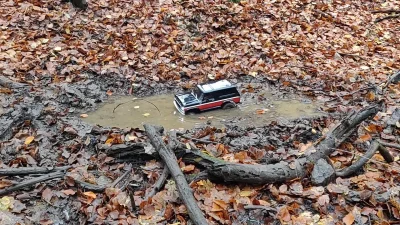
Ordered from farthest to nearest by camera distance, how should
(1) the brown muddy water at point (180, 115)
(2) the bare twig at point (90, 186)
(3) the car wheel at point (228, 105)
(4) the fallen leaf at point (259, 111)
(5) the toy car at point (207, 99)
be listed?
(3) the car wheel at point (228, 105) → (4) the fallen leaf at point (259, 111) → (5) the toy car at point (207, 99) → (1) the brown muddy water at point (180, 115) → (2) the bare twig at point (90, 186)

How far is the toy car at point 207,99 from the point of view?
7.05m

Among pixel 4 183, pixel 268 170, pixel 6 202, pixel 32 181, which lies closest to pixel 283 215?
pixel 268 170

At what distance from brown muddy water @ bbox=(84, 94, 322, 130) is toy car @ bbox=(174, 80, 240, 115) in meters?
0.10

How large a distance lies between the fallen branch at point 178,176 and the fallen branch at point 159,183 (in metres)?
0.11

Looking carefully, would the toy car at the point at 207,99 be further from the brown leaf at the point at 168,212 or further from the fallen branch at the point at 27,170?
the brown leaf at the point at 168,212

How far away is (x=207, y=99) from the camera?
7180 millimetres

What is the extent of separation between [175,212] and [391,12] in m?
10.00

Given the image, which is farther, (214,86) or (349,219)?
(214,86)

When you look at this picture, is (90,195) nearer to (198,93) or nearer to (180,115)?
(180,115)

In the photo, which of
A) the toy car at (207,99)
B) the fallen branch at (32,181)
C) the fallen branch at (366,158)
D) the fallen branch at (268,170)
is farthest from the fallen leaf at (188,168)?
the toy car at (207,99)

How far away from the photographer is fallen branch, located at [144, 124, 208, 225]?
415 centimetres

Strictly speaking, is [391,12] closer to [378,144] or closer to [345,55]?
[345,55]

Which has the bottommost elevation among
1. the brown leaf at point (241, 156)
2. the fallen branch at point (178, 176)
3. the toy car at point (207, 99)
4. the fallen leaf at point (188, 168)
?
the toy car at point (207, 99)

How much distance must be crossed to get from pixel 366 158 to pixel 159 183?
2.34 meters
